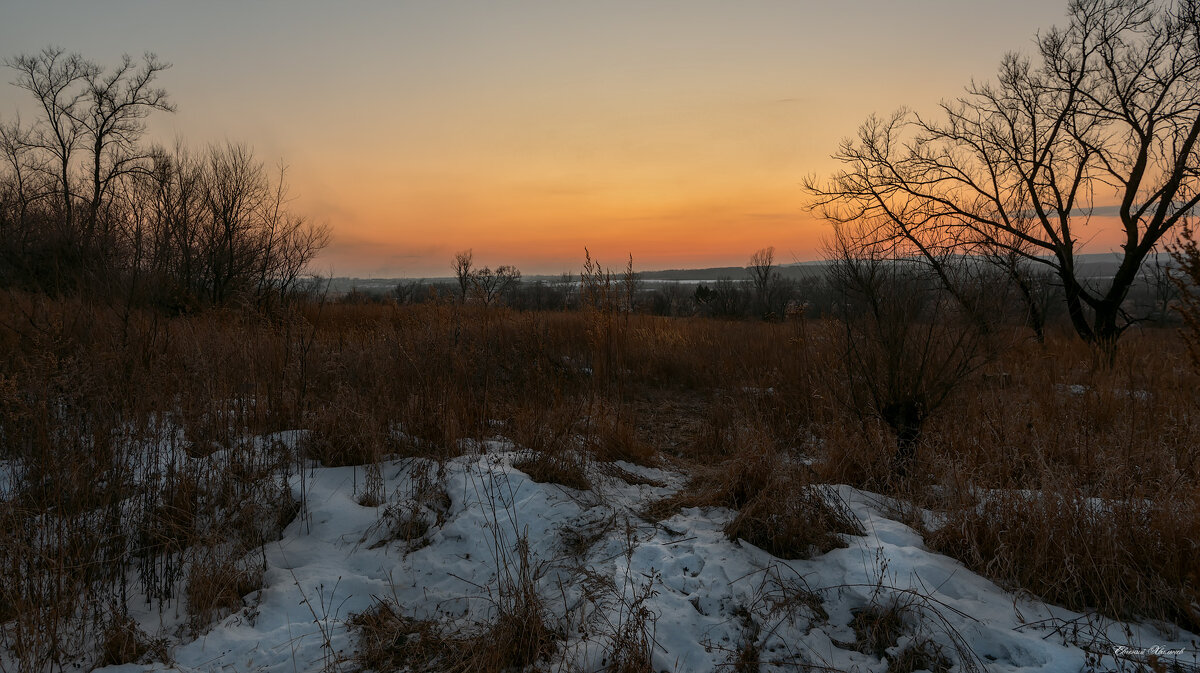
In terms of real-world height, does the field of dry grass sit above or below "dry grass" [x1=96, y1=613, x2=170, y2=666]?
above

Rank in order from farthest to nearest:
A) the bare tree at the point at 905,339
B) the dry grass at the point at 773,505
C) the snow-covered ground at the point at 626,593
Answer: the bare tree at the point at 905,339 → the dry grass at the point at 773,505 → the snow-covered ground at the point at 626,593

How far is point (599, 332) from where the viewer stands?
255 inches

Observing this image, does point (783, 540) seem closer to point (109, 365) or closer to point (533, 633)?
point (533, 633)

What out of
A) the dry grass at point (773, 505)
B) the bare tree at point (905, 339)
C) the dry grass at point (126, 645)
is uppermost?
the bare tree at point (905, 339)

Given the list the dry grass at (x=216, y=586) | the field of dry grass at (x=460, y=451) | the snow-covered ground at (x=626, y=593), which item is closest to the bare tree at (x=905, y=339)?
the field of dry grass at (x=460, y=451)

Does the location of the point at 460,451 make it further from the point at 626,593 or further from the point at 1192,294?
the point at 1192,294

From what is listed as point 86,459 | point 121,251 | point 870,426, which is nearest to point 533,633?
point 86,459

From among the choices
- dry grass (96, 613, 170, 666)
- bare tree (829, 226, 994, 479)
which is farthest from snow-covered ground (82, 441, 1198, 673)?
bare tree (829, 226, 994, 479)

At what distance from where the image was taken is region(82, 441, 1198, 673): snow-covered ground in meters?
2.39

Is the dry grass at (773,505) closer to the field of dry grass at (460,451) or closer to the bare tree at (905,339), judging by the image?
the field of dry grass at (460,451)

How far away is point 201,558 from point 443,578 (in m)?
1.39

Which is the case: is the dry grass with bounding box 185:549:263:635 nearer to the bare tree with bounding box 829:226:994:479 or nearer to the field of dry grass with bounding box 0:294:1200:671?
the field of dry grass with bounding box 0:294:1200:671

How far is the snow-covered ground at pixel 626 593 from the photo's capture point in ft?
7.84

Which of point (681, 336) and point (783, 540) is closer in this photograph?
point (783, 540)
